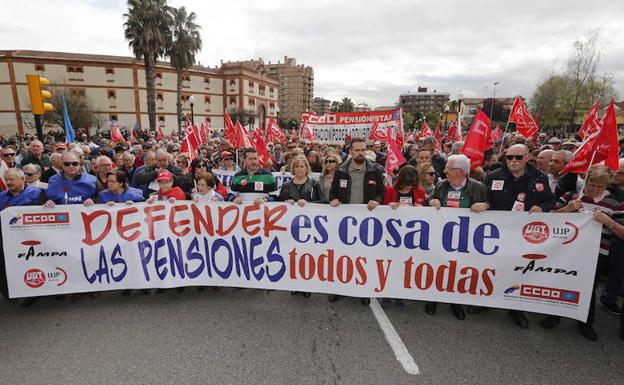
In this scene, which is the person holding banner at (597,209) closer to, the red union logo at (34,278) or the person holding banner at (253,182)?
the person holding banner at (253,182)

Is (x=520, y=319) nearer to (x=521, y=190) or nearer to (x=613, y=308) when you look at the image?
(x=613, y=308)

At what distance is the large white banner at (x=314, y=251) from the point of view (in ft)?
10.9

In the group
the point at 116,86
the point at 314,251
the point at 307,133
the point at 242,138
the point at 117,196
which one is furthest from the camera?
the point at 116,86

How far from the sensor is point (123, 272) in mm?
3748

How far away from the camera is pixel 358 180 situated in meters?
4.13

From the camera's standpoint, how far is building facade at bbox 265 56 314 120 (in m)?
120

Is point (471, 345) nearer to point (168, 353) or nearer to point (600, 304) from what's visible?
point (600, 304)

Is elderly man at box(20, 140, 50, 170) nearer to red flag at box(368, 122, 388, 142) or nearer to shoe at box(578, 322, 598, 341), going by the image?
red flag at box(368, 122, 388, 142)

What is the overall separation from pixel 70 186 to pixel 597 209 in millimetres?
6139

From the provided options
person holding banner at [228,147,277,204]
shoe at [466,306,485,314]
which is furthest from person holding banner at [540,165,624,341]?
person holding banner at [228,147,277,204]

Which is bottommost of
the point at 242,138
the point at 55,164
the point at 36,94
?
the point at 55,164

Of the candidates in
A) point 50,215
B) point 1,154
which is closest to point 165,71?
point 1,154

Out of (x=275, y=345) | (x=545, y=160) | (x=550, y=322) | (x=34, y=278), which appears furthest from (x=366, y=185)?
(x=34, y=278)

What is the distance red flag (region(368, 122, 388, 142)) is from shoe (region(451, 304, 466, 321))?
6.04 meters
